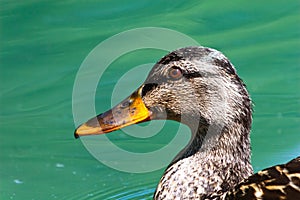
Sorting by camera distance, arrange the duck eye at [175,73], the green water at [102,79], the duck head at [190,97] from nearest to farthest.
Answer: the duck head at [190,97] < the duck eye at [175,73] < the green water at [102,79]

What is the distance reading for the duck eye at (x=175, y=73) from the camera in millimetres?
3975

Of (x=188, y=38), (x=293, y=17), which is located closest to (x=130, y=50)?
(x=188, y=38)

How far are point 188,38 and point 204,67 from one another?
256 cm

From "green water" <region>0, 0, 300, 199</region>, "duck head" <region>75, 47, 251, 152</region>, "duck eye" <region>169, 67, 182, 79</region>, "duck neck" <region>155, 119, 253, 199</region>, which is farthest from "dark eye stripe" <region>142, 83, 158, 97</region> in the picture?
"green water" <region>0, 0, 300, 199</region>

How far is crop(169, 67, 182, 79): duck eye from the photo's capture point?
3.97 m

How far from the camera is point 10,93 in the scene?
5984 millimetres

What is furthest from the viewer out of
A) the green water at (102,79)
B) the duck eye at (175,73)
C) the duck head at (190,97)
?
the green water at (102,79)

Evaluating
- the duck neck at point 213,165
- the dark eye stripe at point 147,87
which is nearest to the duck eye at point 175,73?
the dark eye stripe at point 147,87

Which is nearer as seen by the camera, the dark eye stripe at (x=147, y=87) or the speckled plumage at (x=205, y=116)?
the speckled plumage at (x=205, y=116)

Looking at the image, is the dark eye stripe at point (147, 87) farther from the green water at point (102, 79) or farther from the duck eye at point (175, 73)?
the green water at point (102, 79)

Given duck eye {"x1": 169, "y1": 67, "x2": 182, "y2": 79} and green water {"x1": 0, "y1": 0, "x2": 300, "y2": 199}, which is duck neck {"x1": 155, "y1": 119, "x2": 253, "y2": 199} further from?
green water {"x1": 0, "y1": 0, "x2": 300, "y2": 199}

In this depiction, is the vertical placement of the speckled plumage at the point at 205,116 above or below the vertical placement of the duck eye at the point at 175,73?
below

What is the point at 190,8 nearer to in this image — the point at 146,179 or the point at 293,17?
the point at 293,17

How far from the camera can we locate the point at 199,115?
13.2 feet
